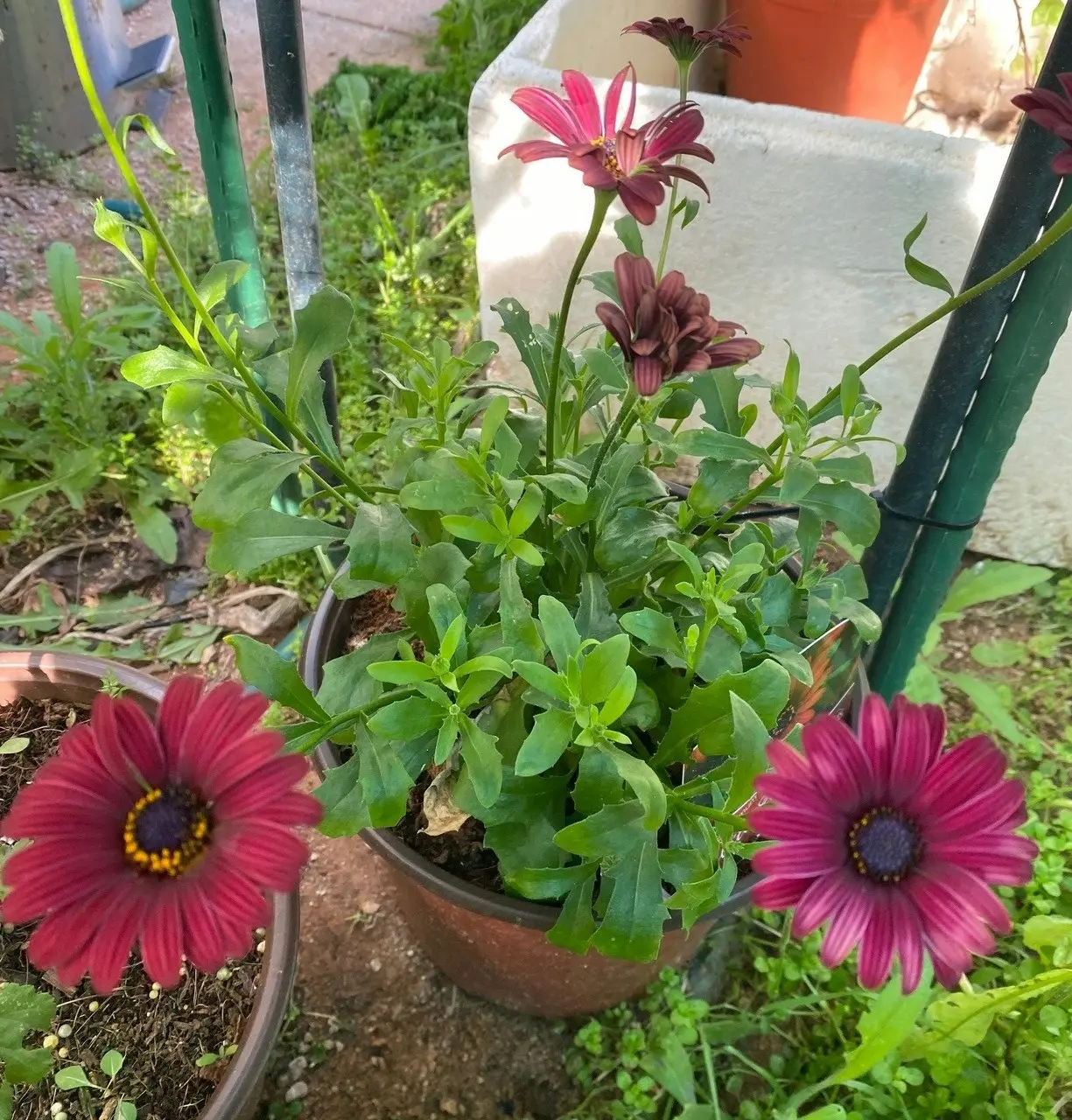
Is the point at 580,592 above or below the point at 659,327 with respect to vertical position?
below

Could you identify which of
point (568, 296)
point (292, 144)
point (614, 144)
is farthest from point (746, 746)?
point (292, 144)

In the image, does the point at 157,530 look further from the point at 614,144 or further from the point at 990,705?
the point at 990,705

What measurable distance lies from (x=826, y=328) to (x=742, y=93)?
0.91 meters

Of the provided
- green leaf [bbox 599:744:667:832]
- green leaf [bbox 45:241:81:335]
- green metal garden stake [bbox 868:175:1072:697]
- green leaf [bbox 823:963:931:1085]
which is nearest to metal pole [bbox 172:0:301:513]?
green leaf [bbox 45:241:81:335]

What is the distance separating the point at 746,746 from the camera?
610 millimetres

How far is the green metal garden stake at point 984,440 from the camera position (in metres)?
0.85

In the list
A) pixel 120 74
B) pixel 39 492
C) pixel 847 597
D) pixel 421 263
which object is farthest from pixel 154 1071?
pixel 120 74

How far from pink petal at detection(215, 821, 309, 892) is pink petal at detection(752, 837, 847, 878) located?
0.20 m

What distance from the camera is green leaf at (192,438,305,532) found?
73 centimetres

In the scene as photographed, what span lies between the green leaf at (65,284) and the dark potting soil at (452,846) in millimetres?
977

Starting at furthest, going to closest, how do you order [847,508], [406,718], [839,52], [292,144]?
[839,52], [292,144], [847,508], [406,718]

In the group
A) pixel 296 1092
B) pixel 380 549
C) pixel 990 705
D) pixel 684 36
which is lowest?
pixel 296 1092

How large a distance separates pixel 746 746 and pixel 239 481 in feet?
1.39

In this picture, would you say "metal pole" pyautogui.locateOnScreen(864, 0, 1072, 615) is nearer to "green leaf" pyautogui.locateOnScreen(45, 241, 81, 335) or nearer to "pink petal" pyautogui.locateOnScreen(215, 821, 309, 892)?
"pink petal" pyautogui.locateOnScreen(215, 821, 309, 892)
